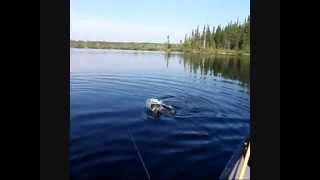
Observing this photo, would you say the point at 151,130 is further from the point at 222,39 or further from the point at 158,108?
the point at 222,39

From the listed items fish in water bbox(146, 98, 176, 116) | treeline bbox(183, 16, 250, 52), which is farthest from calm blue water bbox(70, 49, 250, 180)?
treeline bbox(183, 16, 250, 52)

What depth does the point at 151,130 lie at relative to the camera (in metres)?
8.39

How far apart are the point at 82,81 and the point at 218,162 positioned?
8766 mm

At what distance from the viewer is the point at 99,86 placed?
13.2 m

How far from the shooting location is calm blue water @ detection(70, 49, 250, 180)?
590 cm

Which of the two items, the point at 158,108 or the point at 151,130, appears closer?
the point at 151,130

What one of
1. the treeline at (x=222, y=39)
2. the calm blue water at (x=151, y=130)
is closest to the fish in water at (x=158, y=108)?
the calm blue water at (x=151, y=130)

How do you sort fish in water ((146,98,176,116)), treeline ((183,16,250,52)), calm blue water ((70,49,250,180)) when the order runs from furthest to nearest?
treeline ((183,16,250,52)) → fish in water ((146,98,176,116)) → calm blue water ((70,49,250,180))

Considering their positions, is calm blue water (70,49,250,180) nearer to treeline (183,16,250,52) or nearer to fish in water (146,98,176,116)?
fish in water (146,98,176,116)

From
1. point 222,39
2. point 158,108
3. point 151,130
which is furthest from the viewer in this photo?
point 222,39

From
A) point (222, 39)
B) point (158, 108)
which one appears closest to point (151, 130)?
point (158, 108)

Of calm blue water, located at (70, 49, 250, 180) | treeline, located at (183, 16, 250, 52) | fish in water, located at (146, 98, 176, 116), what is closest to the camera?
calm blue water, located at (70, 49, 250, 180)

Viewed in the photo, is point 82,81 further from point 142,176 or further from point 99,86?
point 142,176
